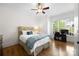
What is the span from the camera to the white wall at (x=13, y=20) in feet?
5.92

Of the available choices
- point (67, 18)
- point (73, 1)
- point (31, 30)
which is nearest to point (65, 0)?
point (73, 1)

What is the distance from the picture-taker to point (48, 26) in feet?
6.40

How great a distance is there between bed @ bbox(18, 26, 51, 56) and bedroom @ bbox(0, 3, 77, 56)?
0.02m

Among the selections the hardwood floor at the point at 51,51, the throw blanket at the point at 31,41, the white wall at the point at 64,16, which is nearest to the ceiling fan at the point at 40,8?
the white wall at the point at 64,16

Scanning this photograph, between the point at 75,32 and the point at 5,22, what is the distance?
1.28 m

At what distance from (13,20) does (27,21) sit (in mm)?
258

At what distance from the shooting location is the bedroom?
1.81 m

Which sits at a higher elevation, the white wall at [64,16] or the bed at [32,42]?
the white wall at [64,16]

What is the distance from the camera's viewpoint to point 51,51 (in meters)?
1.87

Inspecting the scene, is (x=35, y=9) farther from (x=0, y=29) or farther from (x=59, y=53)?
(x=59, y=53)

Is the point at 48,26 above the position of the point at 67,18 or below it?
below

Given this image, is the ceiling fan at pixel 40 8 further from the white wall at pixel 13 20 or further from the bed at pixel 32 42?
the bed at pixel 32 42

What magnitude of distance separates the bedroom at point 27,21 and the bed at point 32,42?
0.02 m

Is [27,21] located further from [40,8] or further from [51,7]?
[51,7]
